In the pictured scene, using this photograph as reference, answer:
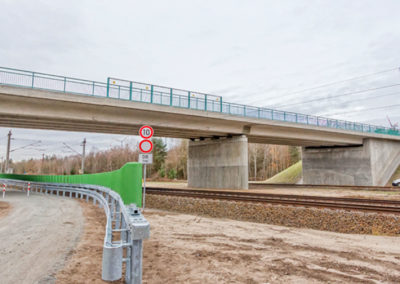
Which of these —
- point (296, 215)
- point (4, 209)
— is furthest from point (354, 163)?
point (4, 209)

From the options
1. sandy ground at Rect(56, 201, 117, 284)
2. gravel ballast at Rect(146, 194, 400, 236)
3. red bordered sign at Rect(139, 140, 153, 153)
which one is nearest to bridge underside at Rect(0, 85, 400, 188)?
gravel ballast at Rect(146, 194, 400, 236)

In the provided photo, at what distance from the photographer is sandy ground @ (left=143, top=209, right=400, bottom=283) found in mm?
4988

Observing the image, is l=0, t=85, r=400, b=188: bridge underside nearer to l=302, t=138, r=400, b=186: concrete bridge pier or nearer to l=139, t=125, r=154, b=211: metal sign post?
l=302, t=138, r=400, b=186: concrete bridge pier

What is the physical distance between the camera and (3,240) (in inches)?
288

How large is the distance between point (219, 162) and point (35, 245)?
22.0m

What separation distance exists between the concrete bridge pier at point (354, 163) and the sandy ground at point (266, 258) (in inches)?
1108

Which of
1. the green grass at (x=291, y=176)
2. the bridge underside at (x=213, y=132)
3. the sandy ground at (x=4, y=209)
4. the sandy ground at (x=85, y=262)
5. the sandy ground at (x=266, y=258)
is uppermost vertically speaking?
the bridge underside at (x=213, y=132)

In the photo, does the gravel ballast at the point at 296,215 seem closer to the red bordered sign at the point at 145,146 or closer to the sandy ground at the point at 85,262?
the red bordered sign at the point at 145,146

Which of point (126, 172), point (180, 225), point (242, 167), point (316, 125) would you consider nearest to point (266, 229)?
point (180, 225)

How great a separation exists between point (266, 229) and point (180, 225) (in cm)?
306

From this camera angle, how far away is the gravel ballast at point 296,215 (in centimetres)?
1008

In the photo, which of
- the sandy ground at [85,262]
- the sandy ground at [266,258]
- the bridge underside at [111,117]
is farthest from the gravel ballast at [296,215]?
the bridge underside at [111,117]

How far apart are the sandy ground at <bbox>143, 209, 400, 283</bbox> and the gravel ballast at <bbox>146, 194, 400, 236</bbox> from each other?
1.03 m

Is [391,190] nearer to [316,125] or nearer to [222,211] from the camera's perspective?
[316,125]
